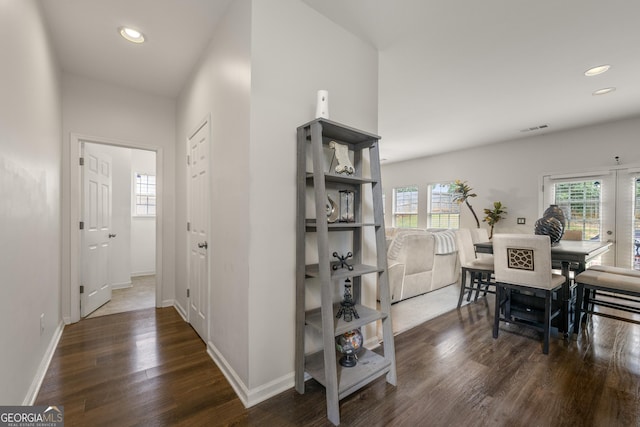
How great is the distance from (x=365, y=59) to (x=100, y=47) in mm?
2351

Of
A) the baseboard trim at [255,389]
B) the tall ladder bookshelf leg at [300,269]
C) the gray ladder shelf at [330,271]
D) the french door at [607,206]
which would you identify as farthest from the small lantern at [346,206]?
the french door at [607,206]

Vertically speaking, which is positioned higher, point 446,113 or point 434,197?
point 446,113

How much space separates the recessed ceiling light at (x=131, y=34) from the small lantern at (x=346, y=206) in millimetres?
2146

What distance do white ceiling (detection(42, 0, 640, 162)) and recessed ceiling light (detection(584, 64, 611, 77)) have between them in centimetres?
7

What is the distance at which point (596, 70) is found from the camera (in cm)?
270

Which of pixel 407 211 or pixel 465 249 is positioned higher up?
pixel 407 211

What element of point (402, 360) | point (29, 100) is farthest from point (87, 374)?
point (402, 360)

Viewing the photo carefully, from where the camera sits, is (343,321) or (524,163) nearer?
(343,321)

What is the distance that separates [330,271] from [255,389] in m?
0.84

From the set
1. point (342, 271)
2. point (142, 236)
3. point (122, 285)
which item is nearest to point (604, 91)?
point (342, 271)

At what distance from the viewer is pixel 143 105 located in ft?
10.6

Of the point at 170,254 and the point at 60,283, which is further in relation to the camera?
the point at 170,254

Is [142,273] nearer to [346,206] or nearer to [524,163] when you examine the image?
[346,206]

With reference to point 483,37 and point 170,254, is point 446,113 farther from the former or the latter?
point 170,254
